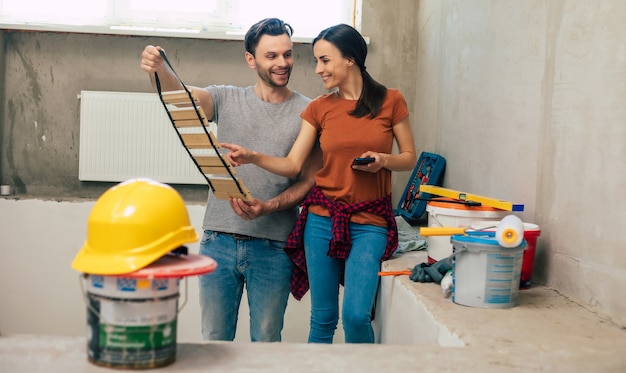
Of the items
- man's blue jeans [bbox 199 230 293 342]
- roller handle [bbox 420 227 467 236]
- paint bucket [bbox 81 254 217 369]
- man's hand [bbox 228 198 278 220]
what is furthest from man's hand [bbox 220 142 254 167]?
A: paint bucket [bbox 81 254 217 369]

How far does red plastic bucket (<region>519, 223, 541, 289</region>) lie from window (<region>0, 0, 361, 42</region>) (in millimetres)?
2817

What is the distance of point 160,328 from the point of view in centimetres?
119

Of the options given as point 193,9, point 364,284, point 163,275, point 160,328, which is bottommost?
point 364,284

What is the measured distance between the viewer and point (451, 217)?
2.50 meters

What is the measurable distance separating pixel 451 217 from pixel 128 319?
5.28 feet

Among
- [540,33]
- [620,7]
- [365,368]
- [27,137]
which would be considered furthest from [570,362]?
[27,137]

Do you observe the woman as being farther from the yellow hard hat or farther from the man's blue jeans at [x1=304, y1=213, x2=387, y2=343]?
the yellow hard hat

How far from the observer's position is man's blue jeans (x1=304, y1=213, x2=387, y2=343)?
7.46ft

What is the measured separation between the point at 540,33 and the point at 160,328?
1865 millimetres

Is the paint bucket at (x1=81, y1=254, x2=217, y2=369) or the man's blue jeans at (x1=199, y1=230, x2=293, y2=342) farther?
the man's blue jeans at (x1=199, y1=230, x2=293, y2=342)

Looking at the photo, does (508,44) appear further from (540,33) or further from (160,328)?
(160,328)

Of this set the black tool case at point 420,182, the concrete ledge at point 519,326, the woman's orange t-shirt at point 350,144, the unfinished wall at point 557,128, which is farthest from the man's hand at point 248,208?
the black tool case at point 420,182

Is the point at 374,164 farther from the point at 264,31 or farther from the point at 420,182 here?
the point at 420,182

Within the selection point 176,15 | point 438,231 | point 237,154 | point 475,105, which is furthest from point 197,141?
point 176,15
